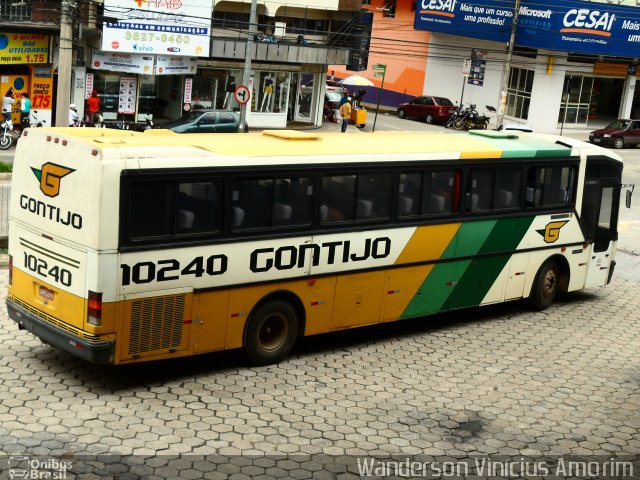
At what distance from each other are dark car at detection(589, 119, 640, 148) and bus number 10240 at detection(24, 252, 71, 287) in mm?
39420

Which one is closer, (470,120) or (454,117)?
(470,120)

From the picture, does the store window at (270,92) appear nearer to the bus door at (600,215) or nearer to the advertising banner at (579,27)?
the advertising banner at (579,27)

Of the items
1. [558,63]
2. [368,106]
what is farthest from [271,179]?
[368,106]

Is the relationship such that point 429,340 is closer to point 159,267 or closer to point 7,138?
point 159,267

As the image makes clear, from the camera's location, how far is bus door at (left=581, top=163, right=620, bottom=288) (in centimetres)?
1719

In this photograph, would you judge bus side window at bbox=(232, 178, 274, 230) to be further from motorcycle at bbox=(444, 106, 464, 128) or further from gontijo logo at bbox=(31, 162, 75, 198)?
motorcycle at bbox=(444, 106, 464, 128)

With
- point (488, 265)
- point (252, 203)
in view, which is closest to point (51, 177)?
point (252, 203)

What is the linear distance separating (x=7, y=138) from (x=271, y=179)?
21.2 meters

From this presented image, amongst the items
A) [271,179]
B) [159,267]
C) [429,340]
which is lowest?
[429,340]

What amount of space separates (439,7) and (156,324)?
46667 millimetres

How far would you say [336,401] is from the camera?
11.9 meters

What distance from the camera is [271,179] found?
12523 millimetres

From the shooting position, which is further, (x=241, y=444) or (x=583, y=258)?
(x=583, y=258)

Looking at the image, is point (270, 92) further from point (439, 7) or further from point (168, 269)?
point (168, 269)
